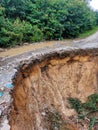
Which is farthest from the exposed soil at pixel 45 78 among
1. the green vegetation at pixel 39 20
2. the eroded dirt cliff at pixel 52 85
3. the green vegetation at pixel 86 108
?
the green vegetation at pixel 39 20

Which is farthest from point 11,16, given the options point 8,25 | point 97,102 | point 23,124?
point 23,124

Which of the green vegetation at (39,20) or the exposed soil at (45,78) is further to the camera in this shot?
the green vegetation at (39,20)

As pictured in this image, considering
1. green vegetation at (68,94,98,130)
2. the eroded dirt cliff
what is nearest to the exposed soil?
the eroded dirt cliff

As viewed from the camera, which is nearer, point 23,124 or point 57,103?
point 23,124

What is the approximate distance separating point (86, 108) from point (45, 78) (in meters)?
2.64

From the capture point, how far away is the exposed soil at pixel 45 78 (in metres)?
7.53

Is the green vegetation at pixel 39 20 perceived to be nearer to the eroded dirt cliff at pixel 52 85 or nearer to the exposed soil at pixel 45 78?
the exposed soil at pixel 45 78

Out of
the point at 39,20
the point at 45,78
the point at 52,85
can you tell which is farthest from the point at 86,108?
the point at 39,20

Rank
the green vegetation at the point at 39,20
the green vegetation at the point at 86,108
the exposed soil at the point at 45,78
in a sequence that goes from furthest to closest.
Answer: the green vegetation at the point at 39,20 → the green vegetation at the point at 86,108 → the exposed soil at the point at 45,78

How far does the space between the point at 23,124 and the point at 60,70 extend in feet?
16.2

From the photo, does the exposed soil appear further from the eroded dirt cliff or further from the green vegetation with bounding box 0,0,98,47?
the green vegetation with bounding box 0,0,98,47

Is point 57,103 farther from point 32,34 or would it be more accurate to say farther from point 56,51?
point 32,34

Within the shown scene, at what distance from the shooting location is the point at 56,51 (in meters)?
10.4

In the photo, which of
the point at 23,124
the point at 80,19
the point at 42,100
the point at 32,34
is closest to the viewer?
the point at 23,124
